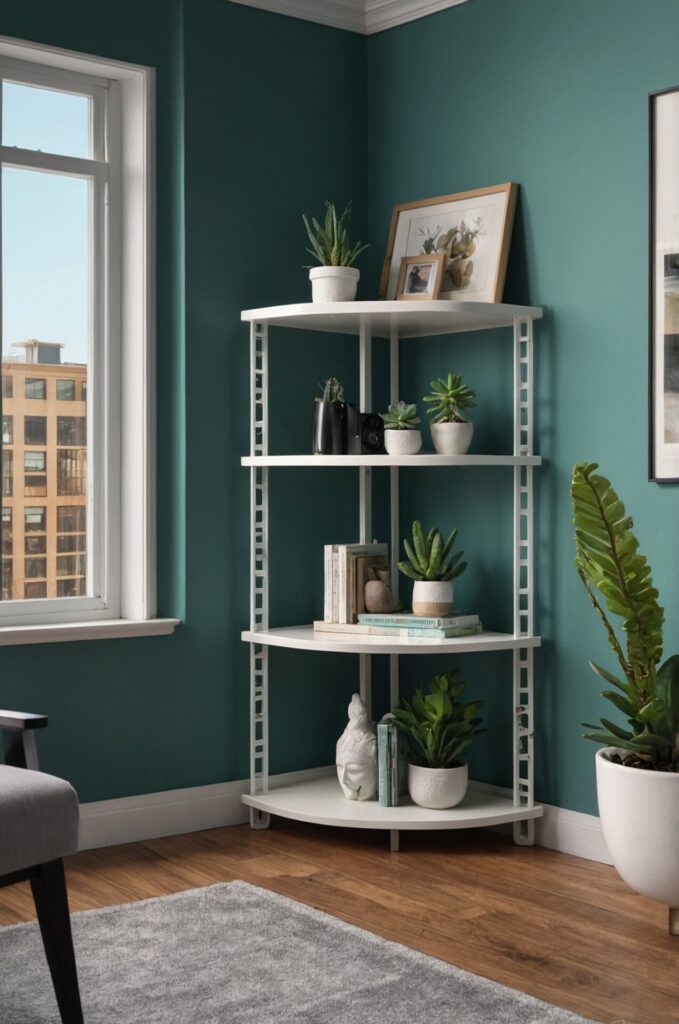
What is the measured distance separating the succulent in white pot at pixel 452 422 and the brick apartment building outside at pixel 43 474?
103 centimetres

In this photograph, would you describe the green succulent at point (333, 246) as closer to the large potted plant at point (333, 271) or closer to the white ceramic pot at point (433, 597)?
the large potted plant at point (333, 271)

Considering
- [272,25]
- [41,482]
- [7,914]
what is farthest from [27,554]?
[272,25]

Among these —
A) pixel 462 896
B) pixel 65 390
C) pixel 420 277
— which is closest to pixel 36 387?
pixel 65 390

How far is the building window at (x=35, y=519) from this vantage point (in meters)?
3.59

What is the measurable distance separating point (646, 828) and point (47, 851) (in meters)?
1.31

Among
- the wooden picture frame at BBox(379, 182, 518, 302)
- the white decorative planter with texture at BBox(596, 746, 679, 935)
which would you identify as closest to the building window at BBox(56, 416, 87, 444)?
the wooden picture frame at BBox(379, 182, 518, 302)

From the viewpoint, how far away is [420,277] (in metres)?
3.74

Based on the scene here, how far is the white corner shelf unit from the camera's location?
3.44 meters

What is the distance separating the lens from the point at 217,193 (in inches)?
148

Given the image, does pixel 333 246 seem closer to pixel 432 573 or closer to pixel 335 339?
pixel 335 339

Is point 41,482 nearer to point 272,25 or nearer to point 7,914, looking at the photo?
point 7,914

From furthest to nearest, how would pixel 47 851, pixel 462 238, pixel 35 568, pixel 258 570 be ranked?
1. pixel 258 570
2. pixel 462 238
3. pixel 35 568
4. pixel 47 851

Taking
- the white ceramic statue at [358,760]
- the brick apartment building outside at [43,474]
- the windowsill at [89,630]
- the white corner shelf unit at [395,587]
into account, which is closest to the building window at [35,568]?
the brick apartment building outside at [43,474]

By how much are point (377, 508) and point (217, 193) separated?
1.11m
